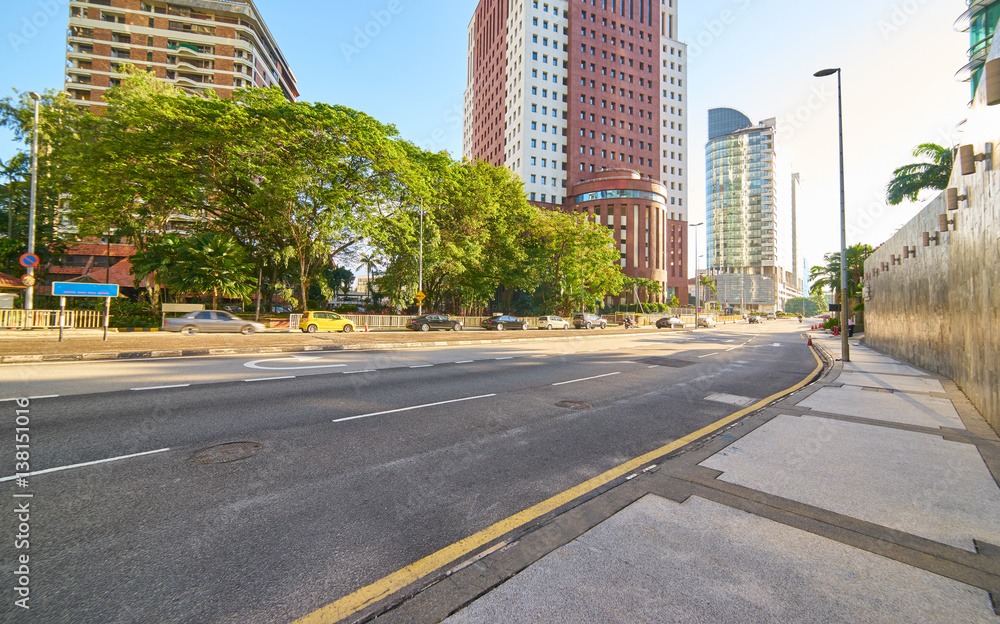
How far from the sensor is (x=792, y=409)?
7723 millimetres

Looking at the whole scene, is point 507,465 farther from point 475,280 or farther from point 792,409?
point 475,280

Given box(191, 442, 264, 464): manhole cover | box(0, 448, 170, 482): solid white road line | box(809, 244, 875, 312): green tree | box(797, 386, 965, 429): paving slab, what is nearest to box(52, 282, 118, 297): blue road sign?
box(0, 448, 170, 482): solid white road line

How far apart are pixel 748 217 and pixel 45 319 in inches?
7240

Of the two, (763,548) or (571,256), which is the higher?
(571,256)

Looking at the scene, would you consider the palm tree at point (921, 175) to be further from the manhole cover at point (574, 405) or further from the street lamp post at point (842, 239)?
the manhole cover at point (574, 405)

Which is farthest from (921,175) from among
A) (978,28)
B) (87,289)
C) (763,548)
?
(87,289)

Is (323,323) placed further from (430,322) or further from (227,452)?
(227,452)

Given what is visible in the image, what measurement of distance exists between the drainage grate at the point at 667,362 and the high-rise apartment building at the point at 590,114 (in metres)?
57.1

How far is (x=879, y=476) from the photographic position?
4414mm

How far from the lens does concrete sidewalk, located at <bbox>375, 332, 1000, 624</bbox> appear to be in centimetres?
238

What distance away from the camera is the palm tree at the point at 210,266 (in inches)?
1190

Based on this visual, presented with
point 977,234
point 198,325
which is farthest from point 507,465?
point 198,325

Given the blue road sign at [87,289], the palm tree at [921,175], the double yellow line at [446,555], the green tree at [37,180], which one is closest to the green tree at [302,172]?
the blue road sign at [87,289]

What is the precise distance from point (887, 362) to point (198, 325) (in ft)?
115
